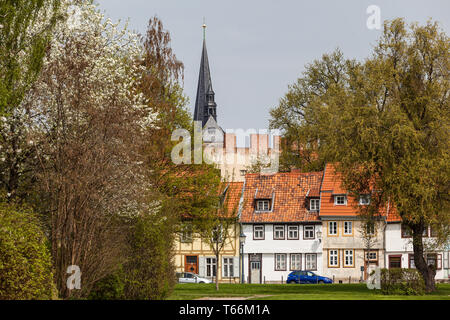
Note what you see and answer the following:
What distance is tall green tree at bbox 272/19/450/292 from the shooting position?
1419 inches

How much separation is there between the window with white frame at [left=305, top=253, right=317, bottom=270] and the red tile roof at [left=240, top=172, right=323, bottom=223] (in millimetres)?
2894

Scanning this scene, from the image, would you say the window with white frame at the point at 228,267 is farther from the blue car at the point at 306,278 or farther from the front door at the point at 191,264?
the blue car at the point at 306,278

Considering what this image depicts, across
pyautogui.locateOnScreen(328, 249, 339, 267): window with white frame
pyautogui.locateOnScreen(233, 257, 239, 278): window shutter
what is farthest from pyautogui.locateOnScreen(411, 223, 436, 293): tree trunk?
pyautogui.locateOnScreen(233, 257, 239, 278): window shutter

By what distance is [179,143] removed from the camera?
43.4 meters

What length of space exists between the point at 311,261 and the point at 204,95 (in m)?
72.3

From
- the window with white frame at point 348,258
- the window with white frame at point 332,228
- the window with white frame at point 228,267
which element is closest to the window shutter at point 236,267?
the window with white frame at point 228,267

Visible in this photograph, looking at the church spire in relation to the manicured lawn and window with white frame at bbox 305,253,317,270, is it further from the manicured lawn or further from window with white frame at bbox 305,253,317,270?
the manicured lawn

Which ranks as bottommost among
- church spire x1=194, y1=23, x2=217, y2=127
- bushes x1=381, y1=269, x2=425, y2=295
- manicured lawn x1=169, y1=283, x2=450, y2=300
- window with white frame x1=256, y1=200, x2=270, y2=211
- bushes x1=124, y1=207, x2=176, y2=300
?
manicured lawn x1=169, y1=283, x2=450, y2=300

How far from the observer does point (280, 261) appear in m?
62.4

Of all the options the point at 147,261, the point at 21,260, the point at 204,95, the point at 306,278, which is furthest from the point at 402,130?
the point at 204,95

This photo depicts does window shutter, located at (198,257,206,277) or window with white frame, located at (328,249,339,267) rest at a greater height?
window with white frame, located at (328,249,339,267)

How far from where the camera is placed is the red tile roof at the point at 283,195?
62562 millimetres

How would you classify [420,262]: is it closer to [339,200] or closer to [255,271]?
[339,200]
